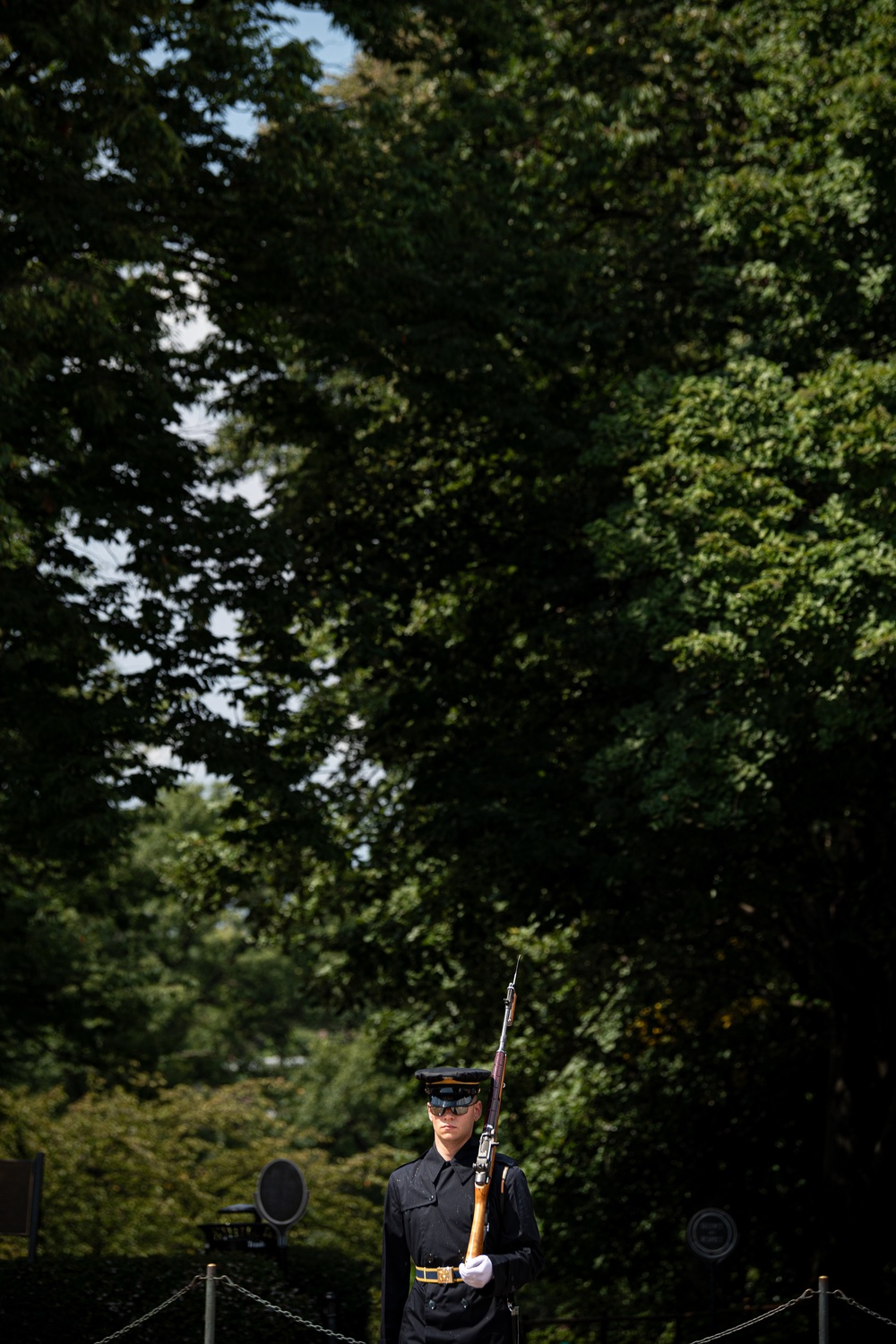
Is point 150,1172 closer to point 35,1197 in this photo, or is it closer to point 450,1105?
point 35,1197

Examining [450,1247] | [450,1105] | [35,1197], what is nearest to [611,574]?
[35,1197]

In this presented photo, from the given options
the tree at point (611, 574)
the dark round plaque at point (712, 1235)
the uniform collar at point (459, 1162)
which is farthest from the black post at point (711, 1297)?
the uniform collar at point (459, 1162)

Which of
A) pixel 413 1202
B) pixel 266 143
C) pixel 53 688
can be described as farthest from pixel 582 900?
pixel 413 1202

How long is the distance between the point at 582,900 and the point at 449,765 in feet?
7.12

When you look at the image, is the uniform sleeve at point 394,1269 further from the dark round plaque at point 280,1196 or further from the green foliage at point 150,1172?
the green foliage at point 150,1172

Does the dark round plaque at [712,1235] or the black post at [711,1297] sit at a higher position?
the dark round plaque at [712,1235]

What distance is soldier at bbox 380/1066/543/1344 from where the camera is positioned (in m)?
5.74

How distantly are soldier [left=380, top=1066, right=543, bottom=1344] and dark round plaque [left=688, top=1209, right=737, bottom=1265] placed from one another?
690cm

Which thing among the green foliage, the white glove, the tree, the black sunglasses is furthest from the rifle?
the green foliage

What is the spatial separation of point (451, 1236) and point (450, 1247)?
0.14 feet

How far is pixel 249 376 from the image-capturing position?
53.0 ft

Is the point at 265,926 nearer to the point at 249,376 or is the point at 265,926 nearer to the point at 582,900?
the point at 582,900

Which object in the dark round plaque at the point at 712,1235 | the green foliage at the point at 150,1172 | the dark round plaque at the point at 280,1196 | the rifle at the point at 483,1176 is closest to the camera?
the rifle at the point at 483,1176

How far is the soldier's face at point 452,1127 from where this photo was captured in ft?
19.6
